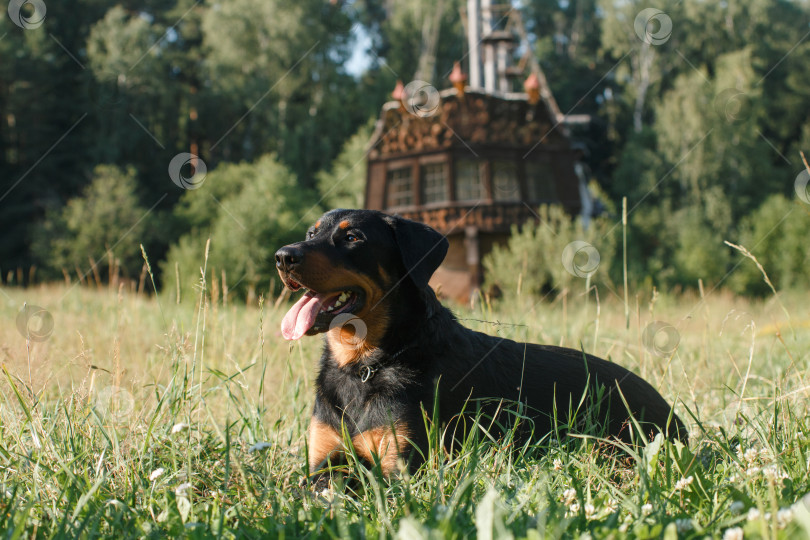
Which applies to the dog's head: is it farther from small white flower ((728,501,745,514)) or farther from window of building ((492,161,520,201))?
window of building ((492,161,520,201))

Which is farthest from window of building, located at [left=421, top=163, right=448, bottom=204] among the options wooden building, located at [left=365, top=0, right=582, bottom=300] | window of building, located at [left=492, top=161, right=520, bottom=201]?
window of building, located at [left=492, top=161, right=520, bottom=201]

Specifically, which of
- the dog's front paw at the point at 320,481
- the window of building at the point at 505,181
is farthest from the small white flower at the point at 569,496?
the window of building at the point at 505,181

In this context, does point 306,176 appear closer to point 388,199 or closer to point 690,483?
point 388,199

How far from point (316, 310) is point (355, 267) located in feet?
0.88

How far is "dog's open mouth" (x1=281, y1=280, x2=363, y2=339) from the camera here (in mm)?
2807

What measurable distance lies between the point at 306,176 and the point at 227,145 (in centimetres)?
521

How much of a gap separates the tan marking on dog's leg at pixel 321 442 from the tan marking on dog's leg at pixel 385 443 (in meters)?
0.11

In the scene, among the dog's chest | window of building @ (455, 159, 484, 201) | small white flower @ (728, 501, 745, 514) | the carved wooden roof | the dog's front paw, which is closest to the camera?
Result: small white flower @ (728, 501, 745, 514)

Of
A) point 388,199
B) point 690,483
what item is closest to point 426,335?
point 690,483

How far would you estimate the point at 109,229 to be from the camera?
25.2m

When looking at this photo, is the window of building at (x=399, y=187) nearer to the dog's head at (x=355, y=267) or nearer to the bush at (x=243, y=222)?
the bush at (x=243, y=222)

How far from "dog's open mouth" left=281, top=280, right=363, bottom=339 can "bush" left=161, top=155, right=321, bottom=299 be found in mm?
14931

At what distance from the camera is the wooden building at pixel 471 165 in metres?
20.8

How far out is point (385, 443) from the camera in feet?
8.51
